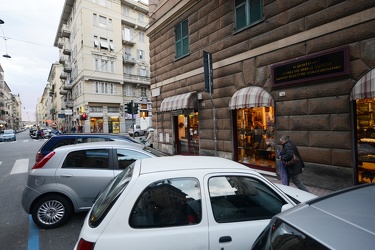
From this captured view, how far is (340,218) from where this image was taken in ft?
4.76

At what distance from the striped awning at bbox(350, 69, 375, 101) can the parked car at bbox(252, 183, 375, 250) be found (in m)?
4.50

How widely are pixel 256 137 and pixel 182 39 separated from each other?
267 inches

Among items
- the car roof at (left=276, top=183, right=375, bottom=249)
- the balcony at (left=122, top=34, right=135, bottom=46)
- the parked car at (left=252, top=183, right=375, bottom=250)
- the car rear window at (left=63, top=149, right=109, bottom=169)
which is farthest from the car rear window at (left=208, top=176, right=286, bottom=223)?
the balcony at (left=122, top=34, right=135, bottom=46)

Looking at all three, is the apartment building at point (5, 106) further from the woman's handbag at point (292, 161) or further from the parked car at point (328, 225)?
the parked car at point (328, 225)

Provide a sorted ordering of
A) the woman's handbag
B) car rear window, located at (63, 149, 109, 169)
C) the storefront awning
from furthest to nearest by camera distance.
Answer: the storefront awning → the woman's handbag → car rear window, located at (63, 149, 109, 169)

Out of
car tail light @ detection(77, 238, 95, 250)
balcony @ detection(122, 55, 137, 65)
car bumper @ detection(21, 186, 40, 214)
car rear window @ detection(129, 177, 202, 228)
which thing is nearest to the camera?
car tail light @ detection(77, 238, 95, 250)

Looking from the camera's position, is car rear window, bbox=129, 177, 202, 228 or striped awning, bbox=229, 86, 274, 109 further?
striped awning, bbox=229, 86, 274, 109

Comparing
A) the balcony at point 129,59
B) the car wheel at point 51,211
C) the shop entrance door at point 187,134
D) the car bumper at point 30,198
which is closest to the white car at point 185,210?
the car wheel at point 51,211

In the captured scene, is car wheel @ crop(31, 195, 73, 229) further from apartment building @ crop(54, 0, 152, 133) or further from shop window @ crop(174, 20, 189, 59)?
apartment building @ crop(54, 0, 152, 133)

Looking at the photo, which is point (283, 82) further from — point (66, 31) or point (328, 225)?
point (66, 31)

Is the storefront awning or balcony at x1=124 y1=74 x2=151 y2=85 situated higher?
balcony at x1=124 y1=74 x2=151 y2=85

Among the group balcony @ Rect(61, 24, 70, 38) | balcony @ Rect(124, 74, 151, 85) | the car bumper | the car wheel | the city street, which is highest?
balcony @ Rect(61, 24, 70, 38)

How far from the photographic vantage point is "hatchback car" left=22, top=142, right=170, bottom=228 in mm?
4102

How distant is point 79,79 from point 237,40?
32.4 m
